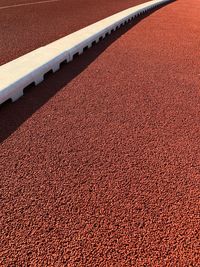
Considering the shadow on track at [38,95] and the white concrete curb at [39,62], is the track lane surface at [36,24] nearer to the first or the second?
the white concrete curb at [39,62]

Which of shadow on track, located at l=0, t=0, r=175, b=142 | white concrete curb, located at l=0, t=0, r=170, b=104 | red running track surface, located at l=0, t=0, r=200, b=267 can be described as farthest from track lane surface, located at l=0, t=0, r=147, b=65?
red running track surface, located at l=0, t=0, r=200, b=267

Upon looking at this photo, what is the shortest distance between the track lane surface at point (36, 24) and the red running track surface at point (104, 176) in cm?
196

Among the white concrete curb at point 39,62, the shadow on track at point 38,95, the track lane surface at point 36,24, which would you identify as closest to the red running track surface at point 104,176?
the shadow on track at point 38,95

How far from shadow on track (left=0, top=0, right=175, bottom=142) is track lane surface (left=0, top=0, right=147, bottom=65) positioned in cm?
119

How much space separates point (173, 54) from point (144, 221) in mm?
5281

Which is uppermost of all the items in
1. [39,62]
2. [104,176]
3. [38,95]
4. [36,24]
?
[36,24]

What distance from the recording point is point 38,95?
4422 millimetres

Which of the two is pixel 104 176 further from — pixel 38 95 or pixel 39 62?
pixel 39 62

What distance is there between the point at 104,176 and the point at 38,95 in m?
2.04

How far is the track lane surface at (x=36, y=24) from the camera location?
665cm

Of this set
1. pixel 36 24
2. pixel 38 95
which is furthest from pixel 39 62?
pixel 36 24

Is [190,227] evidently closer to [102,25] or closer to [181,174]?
[181,174]

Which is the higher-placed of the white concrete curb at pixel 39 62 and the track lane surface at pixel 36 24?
the track lane surface at pixel 36 24

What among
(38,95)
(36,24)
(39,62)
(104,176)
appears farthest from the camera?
(36,24)
